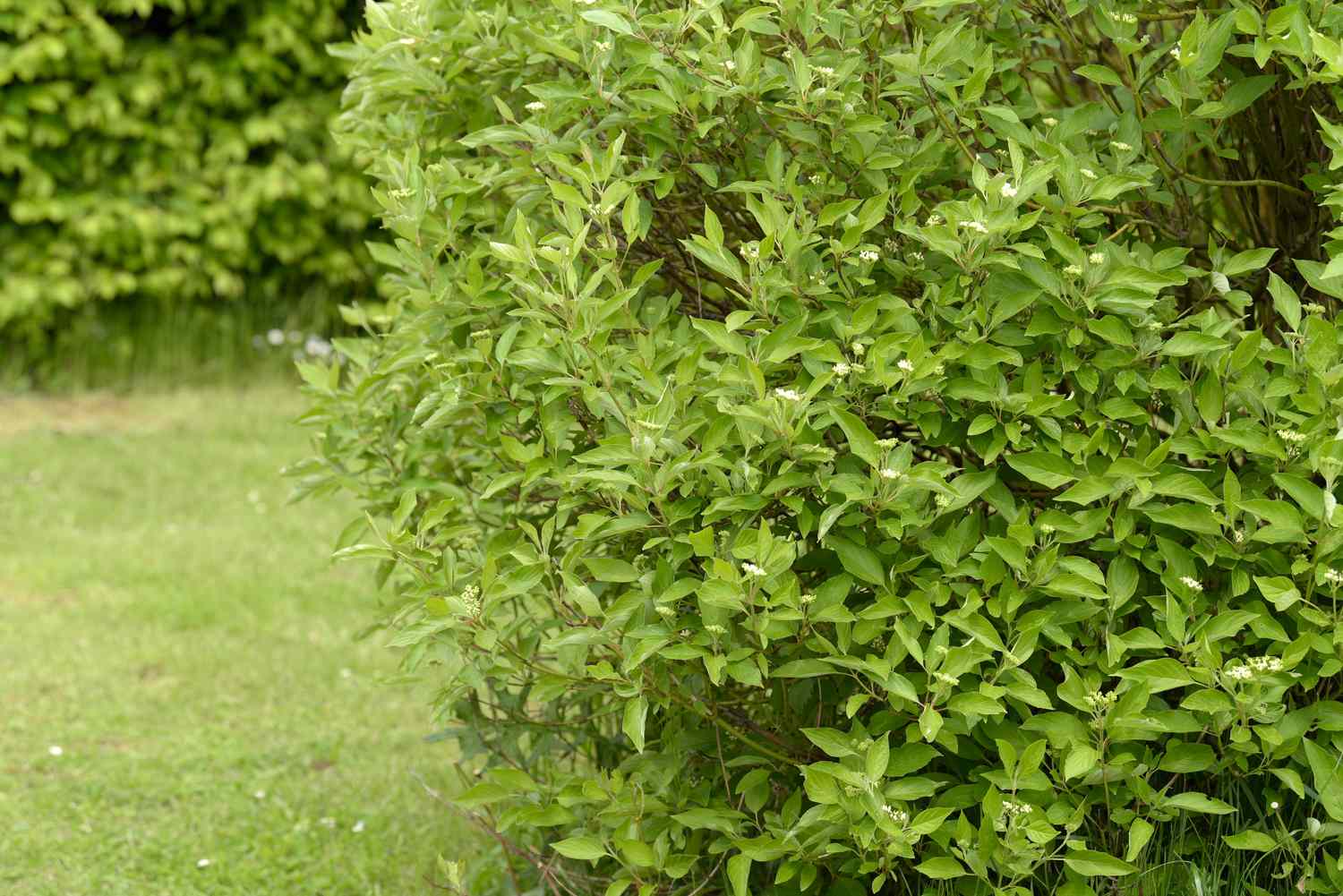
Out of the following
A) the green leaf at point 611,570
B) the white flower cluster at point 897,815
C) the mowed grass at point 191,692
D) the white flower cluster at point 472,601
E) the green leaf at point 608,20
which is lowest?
the mowed grass at point 191,692

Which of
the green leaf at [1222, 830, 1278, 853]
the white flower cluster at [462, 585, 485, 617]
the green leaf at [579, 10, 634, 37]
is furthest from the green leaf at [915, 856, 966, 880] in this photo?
the green leaf at [579, 10, 634, 37]

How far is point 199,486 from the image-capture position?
710 centimetres

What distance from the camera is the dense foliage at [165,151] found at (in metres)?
7.68

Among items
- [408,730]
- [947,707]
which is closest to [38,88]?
[408,730]

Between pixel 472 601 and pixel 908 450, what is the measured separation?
76 cm

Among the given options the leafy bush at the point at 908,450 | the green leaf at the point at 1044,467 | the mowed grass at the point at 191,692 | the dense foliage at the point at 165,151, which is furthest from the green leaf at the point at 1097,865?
the dense foliage at the point at 165,151

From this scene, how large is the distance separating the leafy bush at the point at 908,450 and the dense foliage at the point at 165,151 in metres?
5.67

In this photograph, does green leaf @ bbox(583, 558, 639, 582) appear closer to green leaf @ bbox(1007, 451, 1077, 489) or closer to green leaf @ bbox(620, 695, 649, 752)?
green leaf @ bbox(620, 695, 649, 752)

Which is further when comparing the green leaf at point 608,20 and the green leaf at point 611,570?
the green leaf at point 611,570

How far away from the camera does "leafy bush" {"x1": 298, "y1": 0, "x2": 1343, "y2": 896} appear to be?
7.67 ft

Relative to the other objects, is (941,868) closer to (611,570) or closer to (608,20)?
(611,570)

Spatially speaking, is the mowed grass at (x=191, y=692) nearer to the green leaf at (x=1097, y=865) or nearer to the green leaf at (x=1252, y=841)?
the green leaf at (x=1097, y=865)

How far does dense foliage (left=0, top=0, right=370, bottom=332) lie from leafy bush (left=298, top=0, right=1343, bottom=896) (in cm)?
567

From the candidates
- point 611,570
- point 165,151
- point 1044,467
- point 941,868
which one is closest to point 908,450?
point 1044,467
